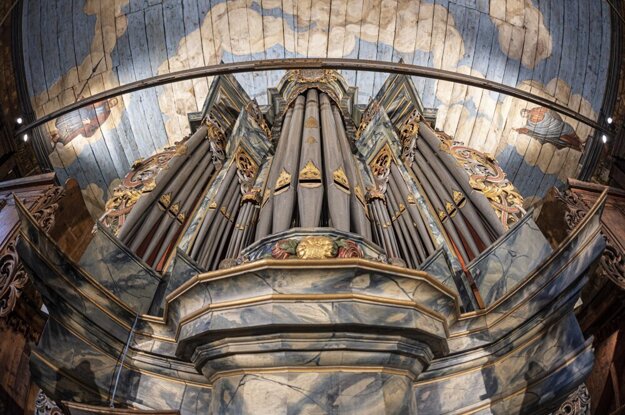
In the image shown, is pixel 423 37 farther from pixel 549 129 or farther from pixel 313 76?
pixel 549 129

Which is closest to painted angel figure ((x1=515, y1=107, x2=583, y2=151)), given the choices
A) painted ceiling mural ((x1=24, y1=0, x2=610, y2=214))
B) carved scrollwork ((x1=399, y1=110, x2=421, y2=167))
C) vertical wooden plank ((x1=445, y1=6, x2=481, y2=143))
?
painted ceiling mural ((x1=24, y1=0, x2=610, y2=214))

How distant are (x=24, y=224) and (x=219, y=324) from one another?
105 cm

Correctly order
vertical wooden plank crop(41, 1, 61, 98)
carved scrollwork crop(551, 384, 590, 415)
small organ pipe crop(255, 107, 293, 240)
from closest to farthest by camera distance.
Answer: carved scrollwork crop(551, 384, 590, 415) → small organ pipe crop(255, 107, 293, 240) → vertical wooden plank crop(41, 1, 61, 98)

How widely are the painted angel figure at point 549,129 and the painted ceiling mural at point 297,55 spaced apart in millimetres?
10

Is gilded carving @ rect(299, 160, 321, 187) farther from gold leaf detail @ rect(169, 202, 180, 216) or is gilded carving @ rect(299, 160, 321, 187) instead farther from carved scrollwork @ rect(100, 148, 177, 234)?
carved scrollwork @ rect(100, 148, 177, 234)

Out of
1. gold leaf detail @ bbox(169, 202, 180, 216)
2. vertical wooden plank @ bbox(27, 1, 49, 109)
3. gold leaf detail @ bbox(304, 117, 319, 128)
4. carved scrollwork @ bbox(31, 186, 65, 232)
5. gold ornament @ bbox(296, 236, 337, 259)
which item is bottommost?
gold ornament @ bbox(296, 236, 337, 259)

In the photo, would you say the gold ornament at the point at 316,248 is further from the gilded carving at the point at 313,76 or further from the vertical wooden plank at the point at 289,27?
the vertical wooden plank at the point at 289,27

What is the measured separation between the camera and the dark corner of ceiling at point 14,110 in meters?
5.33

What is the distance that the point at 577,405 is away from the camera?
10.5ft

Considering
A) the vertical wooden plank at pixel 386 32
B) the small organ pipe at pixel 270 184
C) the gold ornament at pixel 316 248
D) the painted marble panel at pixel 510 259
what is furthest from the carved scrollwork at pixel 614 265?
the vertical wooden plank at pixel 386 32

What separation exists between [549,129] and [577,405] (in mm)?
3591

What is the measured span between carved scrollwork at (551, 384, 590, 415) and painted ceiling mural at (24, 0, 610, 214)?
3.23 metres

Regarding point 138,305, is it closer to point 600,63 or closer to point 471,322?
→ point 471,322

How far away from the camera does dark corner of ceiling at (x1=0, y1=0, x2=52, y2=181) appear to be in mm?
5332
